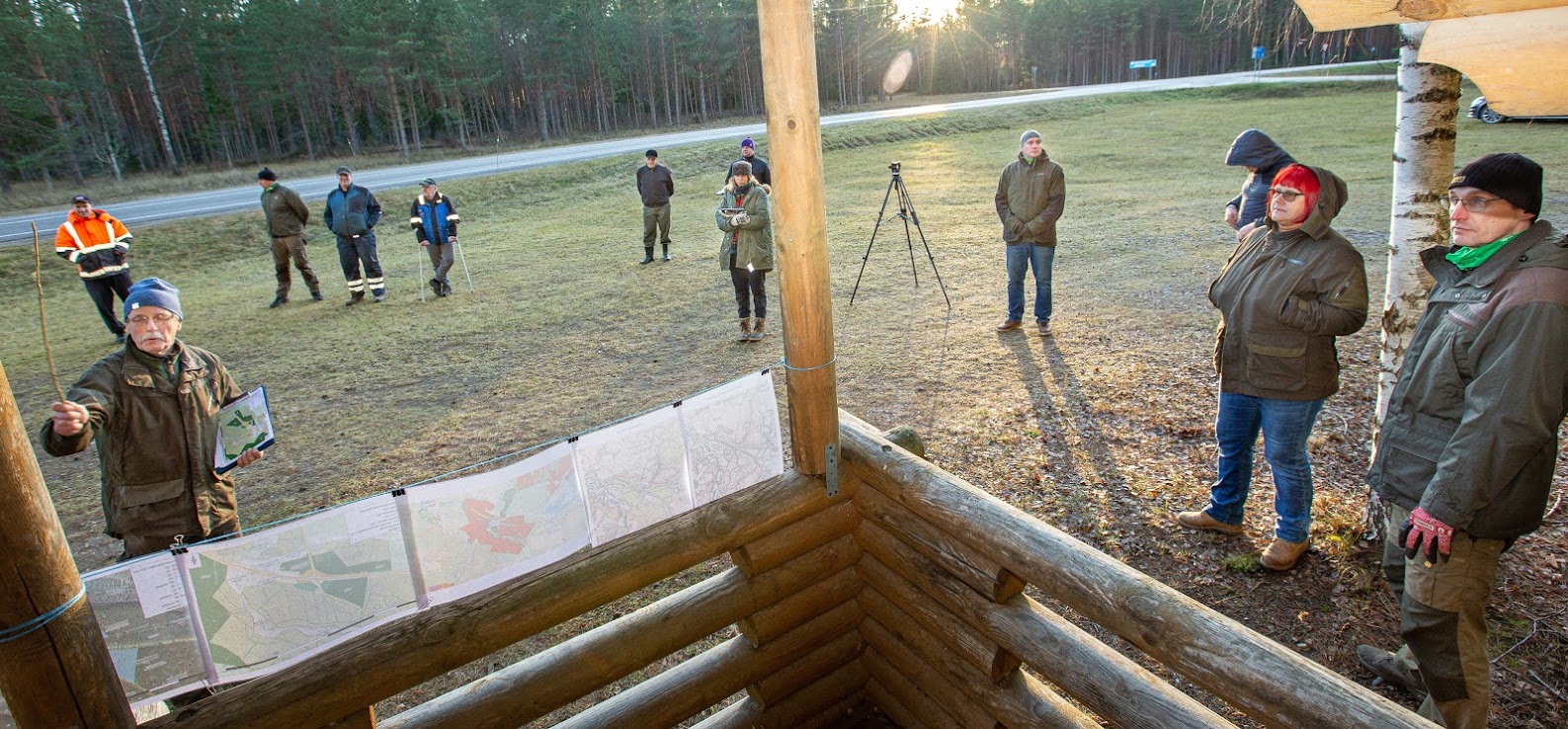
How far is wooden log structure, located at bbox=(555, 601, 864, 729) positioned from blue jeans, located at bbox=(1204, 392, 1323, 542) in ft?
7.66

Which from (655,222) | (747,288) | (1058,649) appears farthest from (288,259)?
(1058,649)

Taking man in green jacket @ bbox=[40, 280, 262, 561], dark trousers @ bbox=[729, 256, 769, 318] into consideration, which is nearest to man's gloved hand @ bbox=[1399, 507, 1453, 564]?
man in green jacket @ bbox=[40, 280, 262, 561]

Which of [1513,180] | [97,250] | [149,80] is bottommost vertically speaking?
[97,250]

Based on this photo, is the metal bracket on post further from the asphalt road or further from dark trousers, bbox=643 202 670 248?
the asphalt road

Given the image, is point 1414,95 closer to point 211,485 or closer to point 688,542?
point 688,542

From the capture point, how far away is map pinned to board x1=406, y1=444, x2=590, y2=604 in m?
2.59

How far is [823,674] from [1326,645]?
7.54 ft

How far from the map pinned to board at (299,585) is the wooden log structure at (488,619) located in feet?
0.20

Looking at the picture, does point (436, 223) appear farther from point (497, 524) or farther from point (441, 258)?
point (497, 524)

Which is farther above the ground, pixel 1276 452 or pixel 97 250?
pixel 97 250

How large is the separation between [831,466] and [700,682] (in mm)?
1028

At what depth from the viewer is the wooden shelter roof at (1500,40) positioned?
2256 millimetres

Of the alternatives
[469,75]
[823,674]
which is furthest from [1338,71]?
[823,674]

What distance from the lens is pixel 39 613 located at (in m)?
1.87
